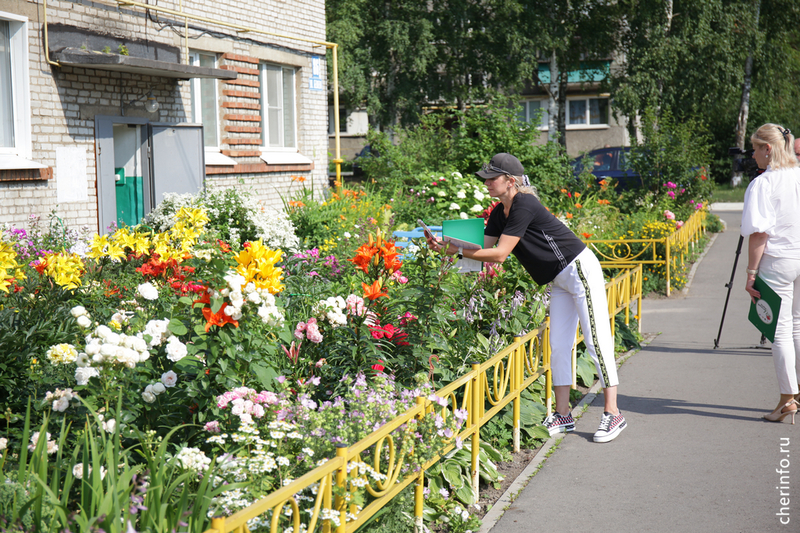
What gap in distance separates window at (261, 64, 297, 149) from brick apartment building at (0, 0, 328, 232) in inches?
0.9

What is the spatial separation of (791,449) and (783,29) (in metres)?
25.3

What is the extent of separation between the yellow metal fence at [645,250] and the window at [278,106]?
18.9 ft

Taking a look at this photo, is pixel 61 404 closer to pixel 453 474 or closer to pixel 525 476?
pixel 453 474

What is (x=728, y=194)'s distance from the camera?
29297 mm

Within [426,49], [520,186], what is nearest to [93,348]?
[520,186]

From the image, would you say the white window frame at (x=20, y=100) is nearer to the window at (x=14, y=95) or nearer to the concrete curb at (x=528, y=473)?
the window at (x=14, y=95)

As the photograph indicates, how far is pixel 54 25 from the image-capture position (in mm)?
7871

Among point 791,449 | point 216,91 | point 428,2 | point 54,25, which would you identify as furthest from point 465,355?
point 428,2

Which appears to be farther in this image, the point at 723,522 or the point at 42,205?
the point at 42,205

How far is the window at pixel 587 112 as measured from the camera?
1273 inches

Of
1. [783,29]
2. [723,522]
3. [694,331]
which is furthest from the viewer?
[783,29]

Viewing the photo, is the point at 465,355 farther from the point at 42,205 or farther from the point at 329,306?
the point at 42,205

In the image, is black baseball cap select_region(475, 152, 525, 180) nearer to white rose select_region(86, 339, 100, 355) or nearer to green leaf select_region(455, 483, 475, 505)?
green leaf select_region(455, 483, 475, 505)

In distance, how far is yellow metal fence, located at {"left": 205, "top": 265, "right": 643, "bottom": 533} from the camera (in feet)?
7.07
